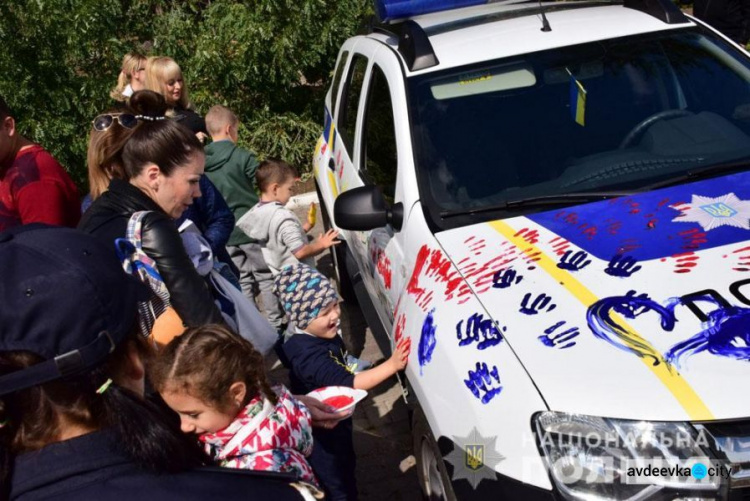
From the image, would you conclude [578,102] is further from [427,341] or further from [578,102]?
[427,341]

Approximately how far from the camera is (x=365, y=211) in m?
3.40

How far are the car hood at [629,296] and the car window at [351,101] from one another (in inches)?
68.8

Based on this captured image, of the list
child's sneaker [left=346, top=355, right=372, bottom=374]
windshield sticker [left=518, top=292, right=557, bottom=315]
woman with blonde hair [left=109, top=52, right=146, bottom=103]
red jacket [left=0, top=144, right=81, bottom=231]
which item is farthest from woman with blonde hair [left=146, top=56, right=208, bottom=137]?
windshield sticker [left=518, top=292, right=557, bottom=315]

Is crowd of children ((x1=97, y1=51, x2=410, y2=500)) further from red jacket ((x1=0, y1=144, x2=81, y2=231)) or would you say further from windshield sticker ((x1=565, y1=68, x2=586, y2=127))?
windshield sticker ((x1=565, y1=68, x2=586, y2=127))

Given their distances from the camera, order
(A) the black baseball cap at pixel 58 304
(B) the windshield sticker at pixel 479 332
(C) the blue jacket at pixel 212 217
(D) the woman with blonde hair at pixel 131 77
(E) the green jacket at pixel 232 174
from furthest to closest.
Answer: (D) the woman with blonde hair at pixel 131 77, (E) the green jacket at pixel 232 174, (C) the blue jacket at pixel 212 217, (B) the windshield sticker at pixel 479 332, (A) the black baseball cap at pixel 58 304

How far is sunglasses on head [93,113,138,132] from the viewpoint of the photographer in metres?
3.23

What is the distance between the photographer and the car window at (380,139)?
12.0ft

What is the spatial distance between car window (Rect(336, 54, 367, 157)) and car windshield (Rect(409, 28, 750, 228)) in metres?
1.01

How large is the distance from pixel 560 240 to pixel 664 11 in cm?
166

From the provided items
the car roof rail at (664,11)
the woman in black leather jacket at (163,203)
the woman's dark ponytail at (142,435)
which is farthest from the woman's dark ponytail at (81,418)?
the car roof rail at (664,11)

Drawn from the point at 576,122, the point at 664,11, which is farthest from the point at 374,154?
the point at 664,11

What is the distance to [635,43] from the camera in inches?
146

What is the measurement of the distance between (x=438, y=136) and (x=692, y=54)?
1302 millimetres

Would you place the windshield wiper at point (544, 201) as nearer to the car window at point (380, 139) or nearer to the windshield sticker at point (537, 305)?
the car window at point (380, 139)
